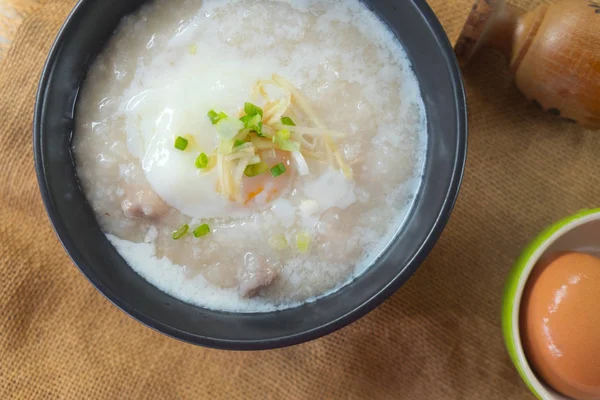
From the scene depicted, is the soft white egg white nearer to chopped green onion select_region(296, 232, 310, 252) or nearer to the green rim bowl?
chopped green onion select_region(296, 232, 310, 252)

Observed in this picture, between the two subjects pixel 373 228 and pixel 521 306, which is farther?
pixel 521 306

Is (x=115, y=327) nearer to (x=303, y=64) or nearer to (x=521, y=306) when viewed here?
(x=303, y=64)

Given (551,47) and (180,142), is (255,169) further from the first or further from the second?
(551,47)

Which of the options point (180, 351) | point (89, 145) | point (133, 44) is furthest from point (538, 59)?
point (180, 351)

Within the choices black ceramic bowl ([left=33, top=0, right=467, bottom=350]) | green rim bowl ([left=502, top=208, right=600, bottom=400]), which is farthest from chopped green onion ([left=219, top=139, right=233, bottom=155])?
green rim bowl ([left=502, top=208, right=600, bottom=400])

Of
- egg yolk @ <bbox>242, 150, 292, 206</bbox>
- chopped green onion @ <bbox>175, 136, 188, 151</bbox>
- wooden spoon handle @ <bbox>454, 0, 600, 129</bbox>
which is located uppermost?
wooden spoon handle @ <bbox>454, 0, 600, 129</bbox>

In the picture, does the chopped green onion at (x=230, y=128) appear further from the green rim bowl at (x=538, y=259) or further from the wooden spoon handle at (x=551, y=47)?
the green rim bowl at (x=538, y=259)

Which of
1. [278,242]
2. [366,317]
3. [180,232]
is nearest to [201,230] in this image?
[180,232]
